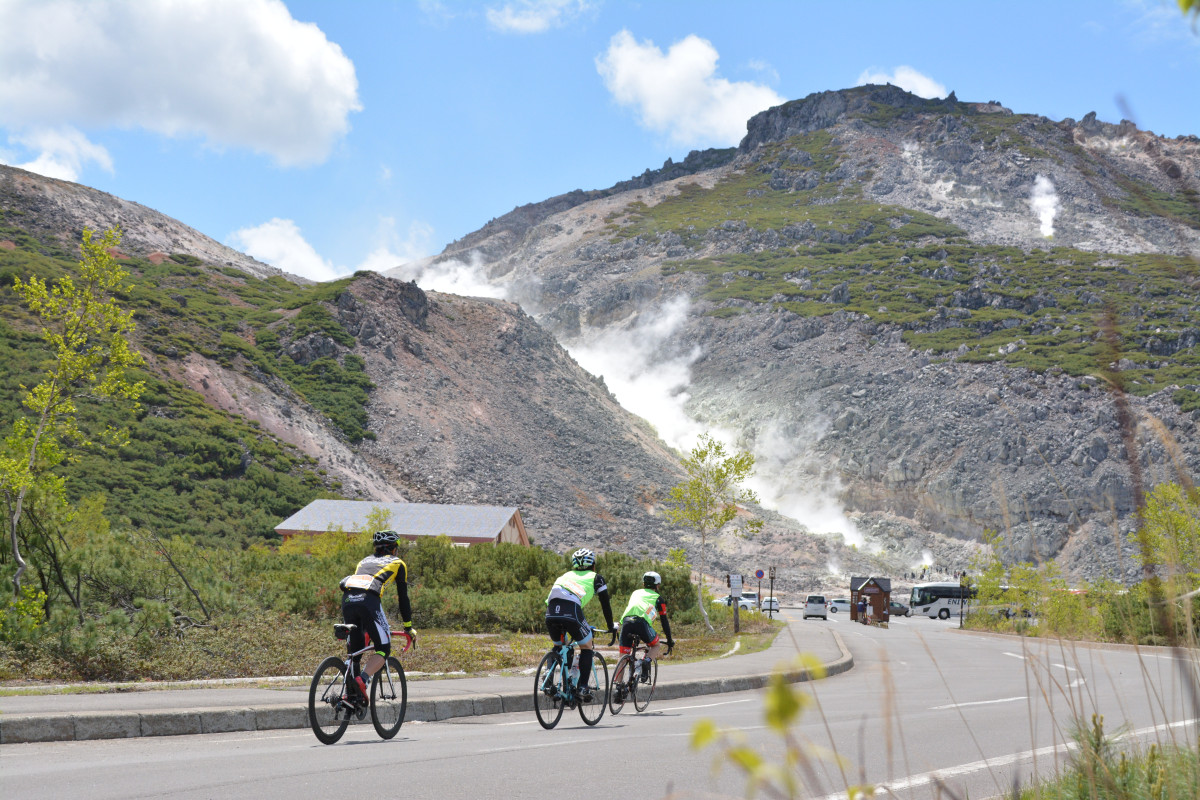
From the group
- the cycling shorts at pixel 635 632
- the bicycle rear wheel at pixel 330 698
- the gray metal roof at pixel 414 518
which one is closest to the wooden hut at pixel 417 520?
the gray metal roof at pixel 414 518

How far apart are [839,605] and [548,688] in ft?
230

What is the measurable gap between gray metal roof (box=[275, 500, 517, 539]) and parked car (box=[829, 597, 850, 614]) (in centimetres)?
2657

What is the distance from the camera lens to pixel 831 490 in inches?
4085

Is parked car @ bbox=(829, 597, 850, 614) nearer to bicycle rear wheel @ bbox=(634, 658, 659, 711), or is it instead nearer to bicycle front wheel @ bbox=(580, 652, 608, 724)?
bicycle rear wheel @ bbox=(634, 658, 659, 711)

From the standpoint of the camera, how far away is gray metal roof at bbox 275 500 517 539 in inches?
2157

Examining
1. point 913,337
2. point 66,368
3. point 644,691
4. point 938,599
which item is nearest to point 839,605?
point 938,599

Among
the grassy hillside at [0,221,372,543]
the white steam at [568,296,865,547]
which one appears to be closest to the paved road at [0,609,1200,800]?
the grassy hillside at [0,221,372,543]

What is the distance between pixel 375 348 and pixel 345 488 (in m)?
29.9

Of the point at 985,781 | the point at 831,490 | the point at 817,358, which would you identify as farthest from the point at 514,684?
the point at 817,358

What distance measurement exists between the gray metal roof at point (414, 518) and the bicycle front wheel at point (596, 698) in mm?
43725

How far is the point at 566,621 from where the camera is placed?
10.2 meters

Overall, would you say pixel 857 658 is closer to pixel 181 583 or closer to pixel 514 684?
pixel 514 684

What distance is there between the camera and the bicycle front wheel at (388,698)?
910 centimetres

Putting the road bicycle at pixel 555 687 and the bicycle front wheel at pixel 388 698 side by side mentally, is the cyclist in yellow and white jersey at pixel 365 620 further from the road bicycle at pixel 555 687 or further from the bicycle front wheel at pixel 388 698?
the road bicycle at pixel 555 687
